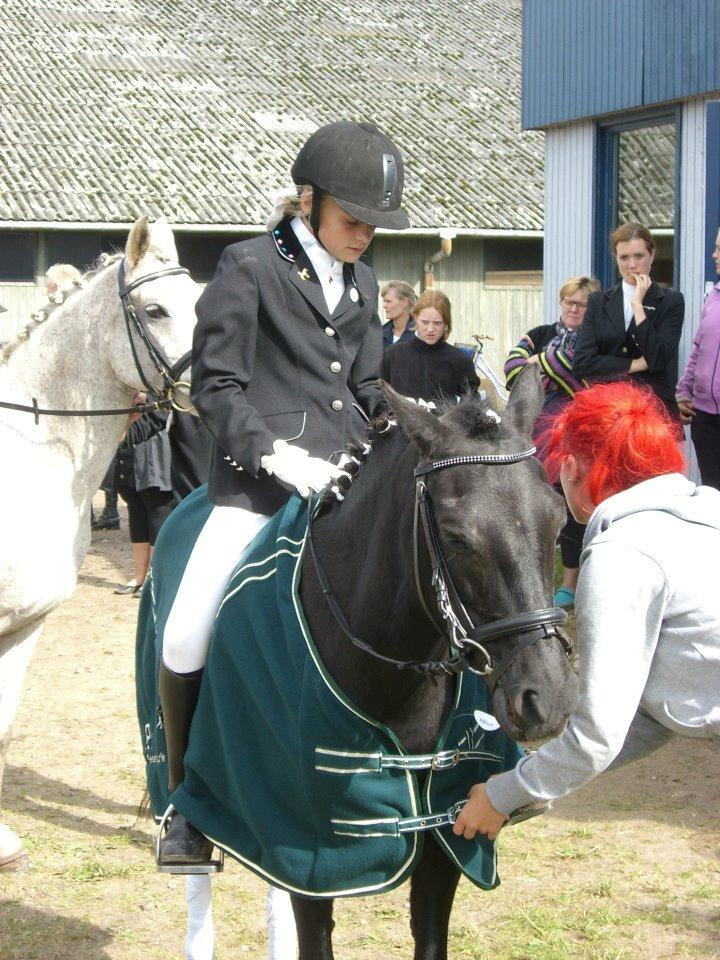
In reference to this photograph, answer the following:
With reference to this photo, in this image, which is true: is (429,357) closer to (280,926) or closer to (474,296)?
(280,926)

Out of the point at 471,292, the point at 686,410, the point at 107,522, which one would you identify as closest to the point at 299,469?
the point at 686,410

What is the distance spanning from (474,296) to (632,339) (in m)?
15.6

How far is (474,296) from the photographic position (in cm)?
2242

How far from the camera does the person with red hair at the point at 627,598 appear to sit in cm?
246

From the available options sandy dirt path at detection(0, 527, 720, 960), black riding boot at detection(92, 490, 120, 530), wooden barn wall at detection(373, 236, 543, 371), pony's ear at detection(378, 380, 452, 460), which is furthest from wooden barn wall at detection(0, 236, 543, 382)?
pony's ear at detection(378, 380, 452, 460)

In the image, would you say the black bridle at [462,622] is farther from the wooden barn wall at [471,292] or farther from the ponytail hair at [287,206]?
the wooden barn wall at [471,292]

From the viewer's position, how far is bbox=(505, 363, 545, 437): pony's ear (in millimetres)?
2525

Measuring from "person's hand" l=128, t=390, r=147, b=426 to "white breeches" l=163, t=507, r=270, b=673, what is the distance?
5.25ft

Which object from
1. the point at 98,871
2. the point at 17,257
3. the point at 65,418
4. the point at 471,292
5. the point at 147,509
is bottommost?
the point at 98,871

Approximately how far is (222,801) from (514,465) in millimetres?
1264

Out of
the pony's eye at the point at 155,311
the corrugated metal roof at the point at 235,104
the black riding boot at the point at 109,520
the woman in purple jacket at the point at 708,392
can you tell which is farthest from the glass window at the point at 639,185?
the corrugated metal roof at the point at 235,104

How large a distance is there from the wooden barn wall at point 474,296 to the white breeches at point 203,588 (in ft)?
63.2

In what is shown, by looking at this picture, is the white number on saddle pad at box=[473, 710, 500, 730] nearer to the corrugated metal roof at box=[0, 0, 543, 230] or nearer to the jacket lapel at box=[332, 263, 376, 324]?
the jacket lapel at box=[332, 263, 376, 324]

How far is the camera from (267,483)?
322 cm
